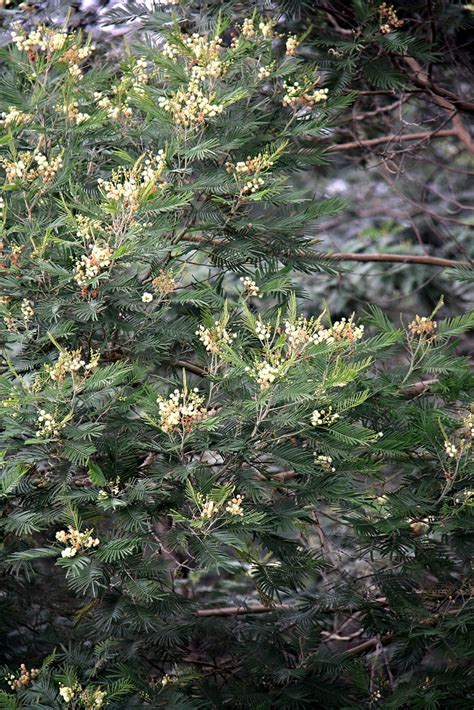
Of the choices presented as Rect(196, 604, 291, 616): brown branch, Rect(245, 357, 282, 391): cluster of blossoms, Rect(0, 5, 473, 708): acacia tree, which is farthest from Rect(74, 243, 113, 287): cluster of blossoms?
Rect(196, 604, 291, 616): brown branch

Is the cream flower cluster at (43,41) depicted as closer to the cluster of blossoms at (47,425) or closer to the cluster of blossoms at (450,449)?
the cluster of blossoms at (47,425)

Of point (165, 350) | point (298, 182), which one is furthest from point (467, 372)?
point (298, 182)

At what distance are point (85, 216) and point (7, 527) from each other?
702 mm

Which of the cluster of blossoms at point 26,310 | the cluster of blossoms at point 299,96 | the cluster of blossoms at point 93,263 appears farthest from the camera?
the cluster of blossoms at point 299,96

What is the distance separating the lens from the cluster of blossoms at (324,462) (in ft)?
7.20

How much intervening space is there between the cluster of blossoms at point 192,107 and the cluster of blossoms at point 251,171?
13 cm

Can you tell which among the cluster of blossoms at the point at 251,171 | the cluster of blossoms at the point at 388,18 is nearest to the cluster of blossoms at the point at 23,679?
the cluster of blossoms at the point at 251,171

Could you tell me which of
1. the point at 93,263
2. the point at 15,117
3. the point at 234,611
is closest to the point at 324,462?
the point at 93,263

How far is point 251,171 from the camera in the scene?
91.4 inches

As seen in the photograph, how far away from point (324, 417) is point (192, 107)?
77 centimetres

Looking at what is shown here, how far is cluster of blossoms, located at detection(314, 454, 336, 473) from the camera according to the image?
219cm

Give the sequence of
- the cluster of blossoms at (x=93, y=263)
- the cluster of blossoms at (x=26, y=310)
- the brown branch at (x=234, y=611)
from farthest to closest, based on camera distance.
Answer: the brown branch at (x=234, y=611) < the cluster of blossoms at (x=26, y=310) < the cluster of blossoms at (x=93, y=263)

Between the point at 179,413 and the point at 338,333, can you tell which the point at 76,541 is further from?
the point at 338,333

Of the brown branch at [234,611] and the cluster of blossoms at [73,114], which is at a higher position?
the cluster of blossoms at [73,114]
